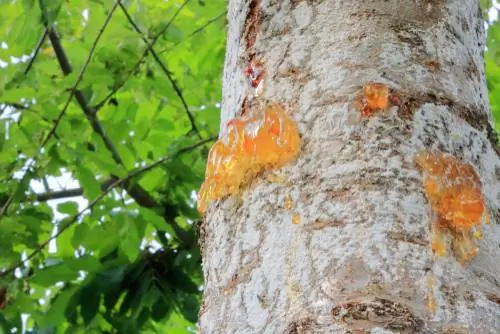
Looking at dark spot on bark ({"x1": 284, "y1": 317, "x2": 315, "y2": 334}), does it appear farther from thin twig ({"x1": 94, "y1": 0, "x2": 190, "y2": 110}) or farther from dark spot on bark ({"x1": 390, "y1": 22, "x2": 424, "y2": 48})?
thin twig ({"x1": 94, "y1": 0, "x2": 190, "y2": 110})

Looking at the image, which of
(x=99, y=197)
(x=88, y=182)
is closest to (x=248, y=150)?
(x=99, y=197)

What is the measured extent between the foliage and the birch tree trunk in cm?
159

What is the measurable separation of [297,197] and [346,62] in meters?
0.23

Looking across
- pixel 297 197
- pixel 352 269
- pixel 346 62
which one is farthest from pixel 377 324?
pixel 346 62

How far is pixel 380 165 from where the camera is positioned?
0.96 meters

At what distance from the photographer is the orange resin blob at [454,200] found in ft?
3.08

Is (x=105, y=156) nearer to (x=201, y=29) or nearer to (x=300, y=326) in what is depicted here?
(x=201, y=29)

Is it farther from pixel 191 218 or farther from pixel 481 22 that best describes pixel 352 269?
pixel 191 218

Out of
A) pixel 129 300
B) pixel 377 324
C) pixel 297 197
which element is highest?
pixel 129 300

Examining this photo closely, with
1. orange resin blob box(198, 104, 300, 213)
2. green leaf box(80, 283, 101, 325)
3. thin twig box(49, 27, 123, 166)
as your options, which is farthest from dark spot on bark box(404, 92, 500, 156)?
green leaf box(80, 283, 101, 325)

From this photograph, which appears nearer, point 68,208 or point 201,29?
point 68,208

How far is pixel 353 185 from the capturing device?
946 mm

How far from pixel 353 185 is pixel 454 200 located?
0.14m

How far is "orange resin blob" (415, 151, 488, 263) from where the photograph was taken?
939mm
